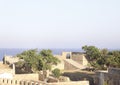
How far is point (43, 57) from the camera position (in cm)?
4900

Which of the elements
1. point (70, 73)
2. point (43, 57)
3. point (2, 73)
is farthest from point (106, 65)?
point (2, 73)

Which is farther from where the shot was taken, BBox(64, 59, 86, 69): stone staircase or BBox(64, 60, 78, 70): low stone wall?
BBox(64, 60, 78, 70): low stone wall

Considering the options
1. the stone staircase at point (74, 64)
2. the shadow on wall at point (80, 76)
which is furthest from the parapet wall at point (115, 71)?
the stone staircase at point (74, 64)

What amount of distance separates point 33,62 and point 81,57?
1258 centimetres

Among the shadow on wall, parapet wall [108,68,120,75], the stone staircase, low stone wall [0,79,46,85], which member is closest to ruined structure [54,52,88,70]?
the stone staircase

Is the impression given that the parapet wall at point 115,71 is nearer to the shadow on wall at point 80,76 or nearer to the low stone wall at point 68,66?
the shadow on wall at point 80,76

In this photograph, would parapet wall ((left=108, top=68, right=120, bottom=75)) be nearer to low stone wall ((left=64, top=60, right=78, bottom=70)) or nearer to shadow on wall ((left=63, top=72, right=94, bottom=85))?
shadow on wall ((left=63, top=72, right=94, bottom=85))

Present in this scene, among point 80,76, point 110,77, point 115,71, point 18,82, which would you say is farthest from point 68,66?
point 18,82

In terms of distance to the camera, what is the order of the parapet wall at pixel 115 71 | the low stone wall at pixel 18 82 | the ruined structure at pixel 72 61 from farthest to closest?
the ruined structure at pixel 72 61
the parapet wall at pixel 115 71
the low stone wall at pixel 18 82

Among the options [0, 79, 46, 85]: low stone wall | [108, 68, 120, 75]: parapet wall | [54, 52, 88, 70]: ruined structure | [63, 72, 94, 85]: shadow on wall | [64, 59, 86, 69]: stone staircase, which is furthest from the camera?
[54, 52, 88, 70]: ruined structure

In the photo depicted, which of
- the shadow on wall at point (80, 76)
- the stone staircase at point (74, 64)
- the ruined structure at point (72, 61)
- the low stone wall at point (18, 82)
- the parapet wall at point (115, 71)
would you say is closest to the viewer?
the low stone wall at point (18, 82)

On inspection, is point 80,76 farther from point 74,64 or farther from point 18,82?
point 18,82

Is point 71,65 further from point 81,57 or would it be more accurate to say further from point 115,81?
point 115,81

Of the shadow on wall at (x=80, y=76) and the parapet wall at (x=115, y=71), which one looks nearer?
the parapet wall at (x=115, y=71)
